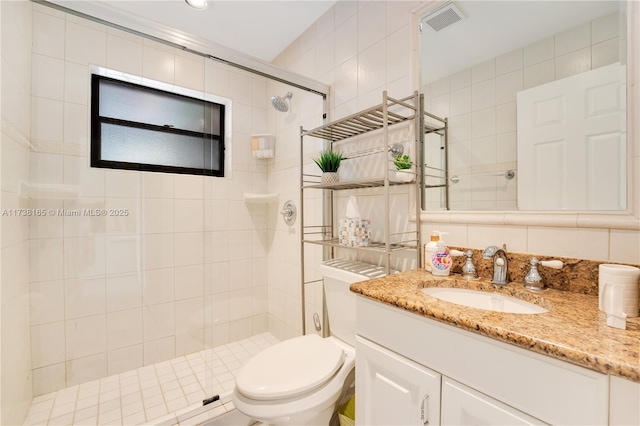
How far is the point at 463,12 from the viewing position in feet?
3.80

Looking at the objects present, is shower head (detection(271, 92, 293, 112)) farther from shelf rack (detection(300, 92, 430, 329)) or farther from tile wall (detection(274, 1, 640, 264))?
shelf rack (detection(300, 92, 430, 329))

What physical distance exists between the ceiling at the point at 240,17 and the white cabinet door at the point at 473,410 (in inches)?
80.8

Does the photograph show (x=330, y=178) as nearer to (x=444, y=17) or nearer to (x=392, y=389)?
(x=444, y=17)

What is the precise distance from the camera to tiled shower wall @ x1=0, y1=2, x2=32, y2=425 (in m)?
Result: 1.13

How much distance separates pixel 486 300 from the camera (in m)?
0.93

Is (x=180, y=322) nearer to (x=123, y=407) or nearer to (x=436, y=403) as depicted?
(x=123, y=407)

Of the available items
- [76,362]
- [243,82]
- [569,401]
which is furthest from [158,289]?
[569,401]

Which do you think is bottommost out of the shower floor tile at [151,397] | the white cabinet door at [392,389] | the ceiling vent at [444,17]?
the shower floor tile at [151,397]

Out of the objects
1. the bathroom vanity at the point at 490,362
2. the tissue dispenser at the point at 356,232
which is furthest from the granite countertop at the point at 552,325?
the tissue dispenser at the point at 356,232

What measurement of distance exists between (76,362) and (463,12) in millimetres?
2666

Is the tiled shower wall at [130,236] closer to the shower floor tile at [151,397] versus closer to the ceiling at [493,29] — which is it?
the shower floor tile at [151,397]

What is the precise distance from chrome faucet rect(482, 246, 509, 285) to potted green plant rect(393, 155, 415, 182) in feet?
1.43

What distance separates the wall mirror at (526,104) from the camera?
83 centimetres

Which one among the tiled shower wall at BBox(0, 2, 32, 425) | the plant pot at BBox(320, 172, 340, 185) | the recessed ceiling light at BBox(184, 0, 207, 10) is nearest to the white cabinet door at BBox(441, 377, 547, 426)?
the plant pot at BBox(320, 172, 340, 185)
